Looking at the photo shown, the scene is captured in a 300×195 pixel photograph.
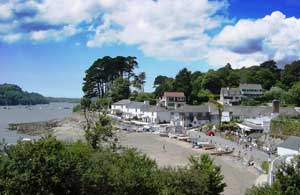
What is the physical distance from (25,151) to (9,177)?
1175mm

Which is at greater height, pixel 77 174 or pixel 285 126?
pixel 77 174

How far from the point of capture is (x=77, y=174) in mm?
16109

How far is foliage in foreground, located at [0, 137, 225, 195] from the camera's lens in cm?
1466

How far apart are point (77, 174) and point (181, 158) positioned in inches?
1134

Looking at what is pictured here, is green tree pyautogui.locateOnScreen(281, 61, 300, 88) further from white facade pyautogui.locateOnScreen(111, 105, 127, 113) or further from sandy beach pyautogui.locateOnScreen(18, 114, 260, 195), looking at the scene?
sandy beach pyautogui.locateOnScreen(18, 114, 260, 195)

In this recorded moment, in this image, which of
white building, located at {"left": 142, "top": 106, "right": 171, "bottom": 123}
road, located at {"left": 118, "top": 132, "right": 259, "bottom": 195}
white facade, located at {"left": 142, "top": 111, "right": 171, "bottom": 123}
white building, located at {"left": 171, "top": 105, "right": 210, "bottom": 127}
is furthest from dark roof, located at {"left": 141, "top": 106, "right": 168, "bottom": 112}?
road, located at {"left": 118, "top": 132, "right": 259, "bottom": 195}

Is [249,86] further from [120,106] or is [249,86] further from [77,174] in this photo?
[77,174]

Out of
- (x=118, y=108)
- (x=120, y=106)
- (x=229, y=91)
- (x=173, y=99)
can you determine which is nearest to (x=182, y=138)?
(x=173, y=99)

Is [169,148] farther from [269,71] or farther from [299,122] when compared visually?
[269,71]

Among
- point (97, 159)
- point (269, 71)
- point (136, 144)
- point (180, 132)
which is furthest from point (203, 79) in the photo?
point (97, 159)

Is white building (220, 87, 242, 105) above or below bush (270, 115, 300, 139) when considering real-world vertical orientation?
above

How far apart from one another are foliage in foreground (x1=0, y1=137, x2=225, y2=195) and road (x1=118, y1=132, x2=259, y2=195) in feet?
33.1

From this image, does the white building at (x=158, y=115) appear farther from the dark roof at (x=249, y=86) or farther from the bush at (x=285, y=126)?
the bush at (x=285, y=126)

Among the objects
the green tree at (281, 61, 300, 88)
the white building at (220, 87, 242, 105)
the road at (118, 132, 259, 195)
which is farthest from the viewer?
the green tree at (281, 61, 300, 88)
